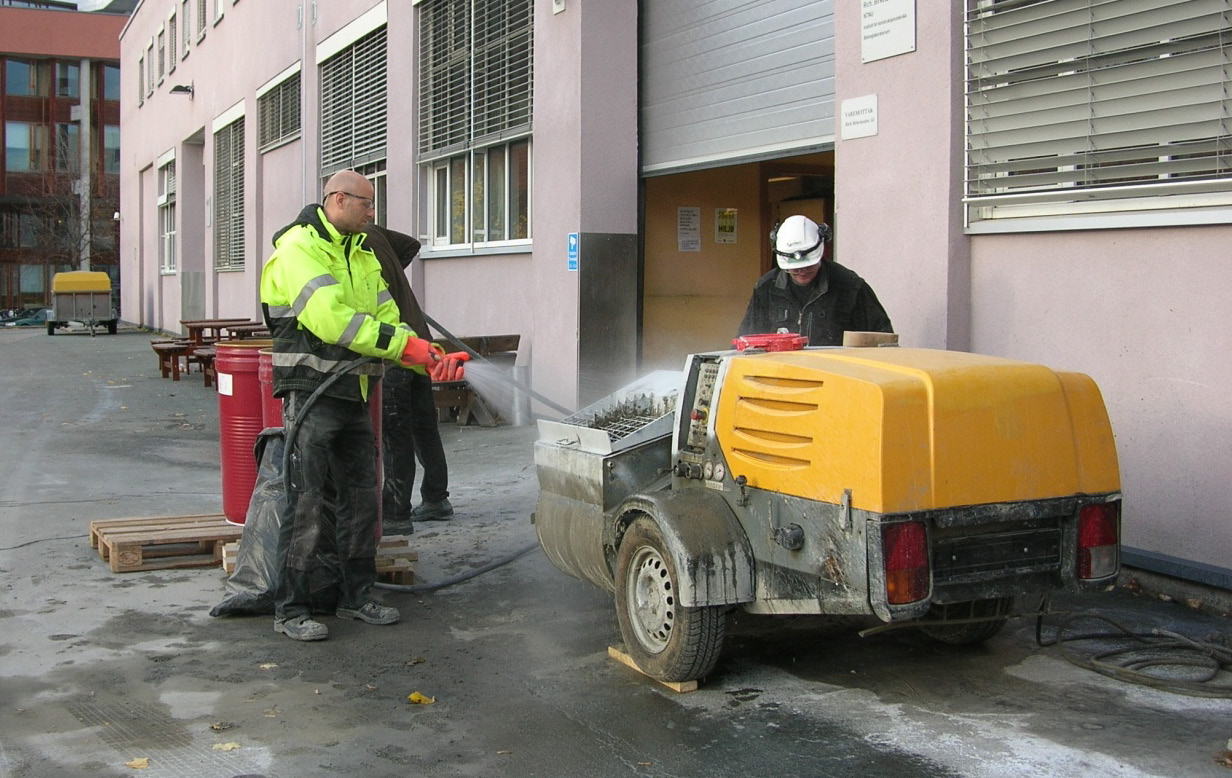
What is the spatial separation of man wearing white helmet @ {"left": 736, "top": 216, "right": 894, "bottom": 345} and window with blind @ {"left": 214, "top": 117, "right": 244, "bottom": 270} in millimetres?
20780

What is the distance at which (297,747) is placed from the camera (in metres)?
4.23

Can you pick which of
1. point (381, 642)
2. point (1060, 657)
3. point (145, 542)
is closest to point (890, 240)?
point (1060, 657)

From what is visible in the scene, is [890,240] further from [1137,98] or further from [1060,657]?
[1060,657]

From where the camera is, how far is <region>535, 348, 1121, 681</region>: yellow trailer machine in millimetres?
4066

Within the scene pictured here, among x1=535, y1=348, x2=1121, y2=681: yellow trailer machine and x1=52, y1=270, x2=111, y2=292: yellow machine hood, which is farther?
x1=52, y1=270, x2=111, y2=292: yellow machine hood

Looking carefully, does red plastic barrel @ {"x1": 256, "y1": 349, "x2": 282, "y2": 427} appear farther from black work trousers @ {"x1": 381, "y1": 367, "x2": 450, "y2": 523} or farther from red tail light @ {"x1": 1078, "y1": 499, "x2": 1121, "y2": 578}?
red tail light @ {"x1": 1078, "y1": 499, "x2": 1121, "y2": 578}

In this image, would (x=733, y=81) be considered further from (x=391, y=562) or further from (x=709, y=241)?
(x=391, y=562)

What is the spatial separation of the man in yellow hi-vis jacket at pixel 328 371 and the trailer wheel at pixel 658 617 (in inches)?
53.4

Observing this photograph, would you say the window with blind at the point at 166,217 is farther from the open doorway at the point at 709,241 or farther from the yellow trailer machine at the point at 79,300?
the open doorway at the point at 709,241

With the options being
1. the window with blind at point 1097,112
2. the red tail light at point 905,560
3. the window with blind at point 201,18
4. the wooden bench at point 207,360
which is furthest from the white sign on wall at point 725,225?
the window with blind at point 201,18

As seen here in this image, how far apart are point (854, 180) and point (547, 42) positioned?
497 centimetres

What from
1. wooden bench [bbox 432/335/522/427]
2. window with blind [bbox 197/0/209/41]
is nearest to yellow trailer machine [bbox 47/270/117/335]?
window with blind [bbox 197/0/209/41]

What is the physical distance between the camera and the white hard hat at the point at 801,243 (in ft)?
19.8

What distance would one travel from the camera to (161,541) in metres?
6.76
